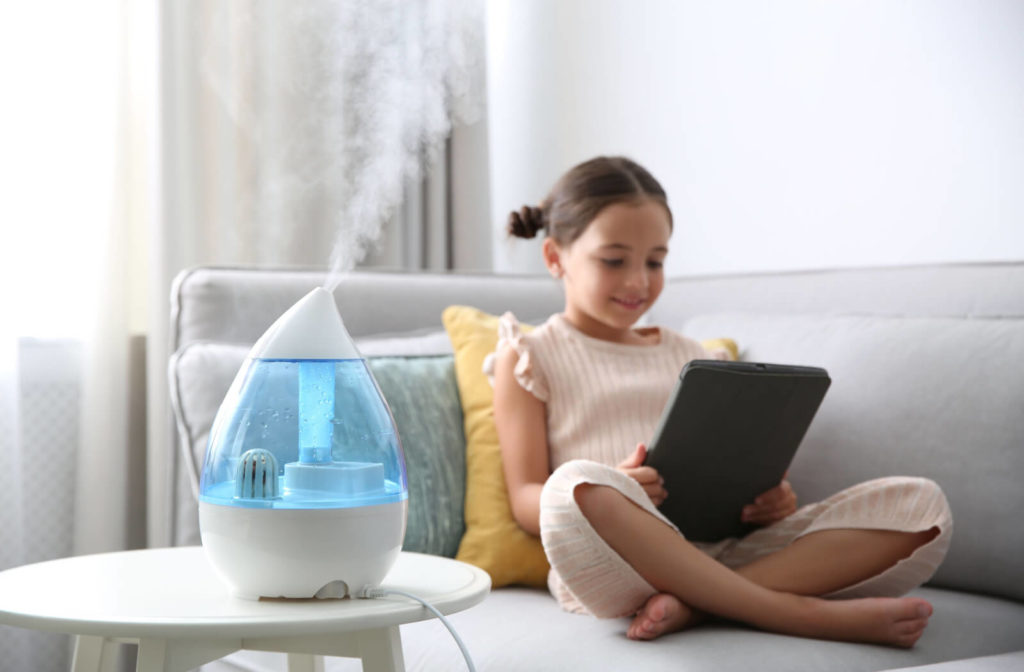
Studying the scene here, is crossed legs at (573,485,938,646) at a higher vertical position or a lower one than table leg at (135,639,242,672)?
lower

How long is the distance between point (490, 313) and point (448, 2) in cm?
82

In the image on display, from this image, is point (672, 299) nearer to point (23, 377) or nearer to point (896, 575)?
point (896, 575)

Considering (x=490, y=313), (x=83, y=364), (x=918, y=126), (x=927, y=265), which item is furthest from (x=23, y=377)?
(x=918, y=126)

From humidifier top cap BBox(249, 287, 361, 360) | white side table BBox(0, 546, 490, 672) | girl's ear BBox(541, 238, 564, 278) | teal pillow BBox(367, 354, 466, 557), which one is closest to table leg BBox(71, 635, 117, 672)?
white side table BBox(0, 546, 490, 672)

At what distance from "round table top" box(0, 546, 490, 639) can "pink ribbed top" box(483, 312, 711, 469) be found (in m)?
0.45

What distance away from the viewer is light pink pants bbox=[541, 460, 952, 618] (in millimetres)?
1127

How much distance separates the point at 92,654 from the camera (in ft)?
3.19

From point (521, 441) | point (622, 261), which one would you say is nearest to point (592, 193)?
point (622, 261)

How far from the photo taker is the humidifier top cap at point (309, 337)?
2.75ft

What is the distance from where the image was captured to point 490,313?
5.92 feet

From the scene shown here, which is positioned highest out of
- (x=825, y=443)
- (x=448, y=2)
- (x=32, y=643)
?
(x=448, y=2)

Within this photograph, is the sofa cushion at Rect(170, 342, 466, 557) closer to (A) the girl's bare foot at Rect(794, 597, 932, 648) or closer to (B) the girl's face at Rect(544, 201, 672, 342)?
(B) the girl's face at Rect(544, 201, 672, 342)

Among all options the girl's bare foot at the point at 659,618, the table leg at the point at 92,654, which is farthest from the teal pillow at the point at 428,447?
the table leg at the point at 92,654

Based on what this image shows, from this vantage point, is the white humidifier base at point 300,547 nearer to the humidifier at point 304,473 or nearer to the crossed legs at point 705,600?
the humidifier at point 304,473
